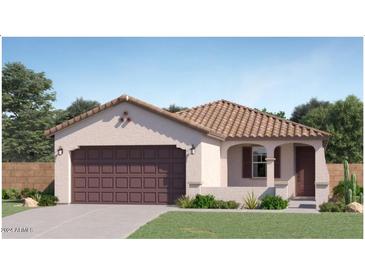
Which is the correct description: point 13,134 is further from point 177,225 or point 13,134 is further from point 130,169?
point 177,225

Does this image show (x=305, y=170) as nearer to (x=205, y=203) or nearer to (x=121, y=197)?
(x=205, y=203)

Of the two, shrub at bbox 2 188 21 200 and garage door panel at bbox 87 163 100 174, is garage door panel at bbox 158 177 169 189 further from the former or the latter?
shrub at bbox 2 188 21 200

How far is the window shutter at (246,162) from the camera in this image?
25.2m

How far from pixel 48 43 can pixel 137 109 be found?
755 inches

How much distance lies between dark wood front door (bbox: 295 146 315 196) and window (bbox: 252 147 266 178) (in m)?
1.69

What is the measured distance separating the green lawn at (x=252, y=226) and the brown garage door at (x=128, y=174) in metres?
3.51

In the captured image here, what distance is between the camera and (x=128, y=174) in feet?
70.5

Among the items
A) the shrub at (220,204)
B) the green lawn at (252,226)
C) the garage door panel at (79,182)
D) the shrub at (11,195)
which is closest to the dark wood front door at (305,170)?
the shrub at (220,204)

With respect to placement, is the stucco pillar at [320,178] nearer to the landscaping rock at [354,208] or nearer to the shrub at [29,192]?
the landscaping rock at [354,208]

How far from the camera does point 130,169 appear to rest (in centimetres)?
2148

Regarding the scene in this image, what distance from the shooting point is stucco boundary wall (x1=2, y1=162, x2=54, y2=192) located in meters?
26.2

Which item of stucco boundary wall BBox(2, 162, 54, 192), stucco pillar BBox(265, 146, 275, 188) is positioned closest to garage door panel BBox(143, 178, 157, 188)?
stucco pillar BBox(265, 146, 275, 188)

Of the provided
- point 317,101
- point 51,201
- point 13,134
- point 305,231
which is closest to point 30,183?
point 51,201

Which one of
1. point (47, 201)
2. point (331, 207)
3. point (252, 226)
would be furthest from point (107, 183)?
point (331, 207)
